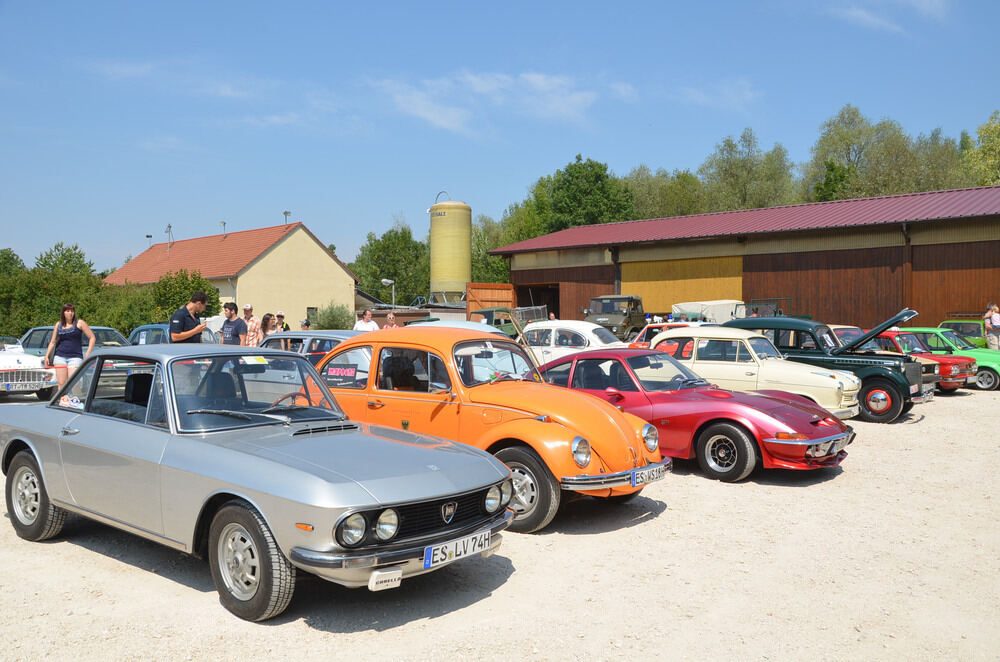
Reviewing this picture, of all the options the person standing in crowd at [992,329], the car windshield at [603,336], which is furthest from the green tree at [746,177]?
the car windshield at [603,336]

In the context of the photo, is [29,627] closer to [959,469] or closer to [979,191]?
[959,469]

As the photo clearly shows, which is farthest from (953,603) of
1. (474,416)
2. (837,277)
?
(837,277)

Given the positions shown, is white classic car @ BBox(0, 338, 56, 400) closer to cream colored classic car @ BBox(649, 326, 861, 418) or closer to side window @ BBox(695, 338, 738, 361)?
cream colored classic car @ BBox(649, 326, 861, 418)

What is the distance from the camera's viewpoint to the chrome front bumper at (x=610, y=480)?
5.88 m

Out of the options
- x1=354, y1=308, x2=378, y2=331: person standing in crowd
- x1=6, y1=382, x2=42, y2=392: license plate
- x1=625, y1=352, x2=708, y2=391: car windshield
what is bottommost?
x1=6, y1=382, x2=42, y2=392: license plate

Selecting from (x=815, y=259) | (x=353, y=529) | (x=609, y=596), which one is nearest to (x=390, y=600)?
(x=353, y=529)

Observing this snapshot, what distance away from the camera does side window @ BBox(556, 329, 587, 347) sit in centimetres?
1579

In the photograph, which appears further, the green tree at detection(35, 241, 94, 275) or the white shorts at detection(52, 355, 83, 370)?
the green tree at detection(35, 241, 94, 275)

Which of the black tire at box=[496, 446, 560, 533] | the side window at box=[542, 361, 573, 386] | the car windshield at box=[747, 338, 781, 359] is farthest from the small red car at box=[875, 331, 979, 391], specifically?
the black tire at box=[496, 446, 560, 533]

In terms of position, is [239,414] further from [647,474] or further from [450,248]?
[450,248]

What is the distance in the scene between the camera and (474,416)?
640cm

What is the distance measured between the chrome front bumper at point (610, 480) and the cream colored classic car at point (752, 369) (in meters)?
5.36

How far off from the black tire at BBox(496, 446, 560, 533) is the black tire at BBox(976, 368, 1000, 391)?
53.6 ft

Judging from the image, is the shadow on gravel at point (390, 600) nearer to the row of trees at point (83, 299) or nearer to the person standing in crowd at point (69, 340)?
the person standing in crowd at point (69, 340)
